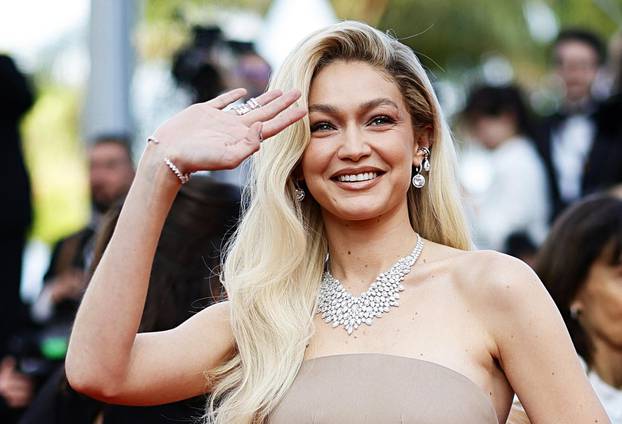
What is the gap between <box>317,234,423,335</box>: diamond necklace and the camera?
3494mm

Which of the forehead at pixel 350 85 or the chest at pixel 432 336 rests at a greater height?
the forehead at pixel 350 85

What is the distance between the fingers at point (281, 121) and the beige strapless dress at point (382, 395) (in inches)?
24.8

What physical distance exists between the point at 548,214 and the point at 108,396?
4894 mm

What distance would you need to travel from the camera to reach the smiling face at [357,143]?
3.47 metres

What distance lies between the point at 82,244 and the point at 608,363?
3.24m

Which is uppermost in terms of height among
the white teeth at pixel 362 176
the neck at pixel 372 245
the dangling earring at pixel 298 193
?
the white teeth at pixel 362 176

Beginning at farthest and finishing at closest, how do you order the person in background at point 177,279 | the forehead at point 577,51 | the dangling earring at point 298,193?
the forehead at point 577,51 → the person in background at point 177,279 → the dangling earring at point 298,193

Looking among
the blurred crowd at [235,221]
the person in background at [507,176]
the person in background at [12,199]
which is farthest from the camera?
the person in background at [507,176]

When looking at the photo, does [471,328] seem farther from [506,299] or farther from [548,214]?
[548,214]

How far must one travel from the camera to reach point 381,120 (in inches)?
139

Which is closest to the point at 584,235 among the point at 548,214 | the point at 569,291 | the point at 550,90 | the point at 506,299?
the point at 569,291

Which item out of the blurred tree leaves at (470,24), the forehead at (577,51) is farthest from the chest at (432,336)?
the blurred tree leaves at (470,24)

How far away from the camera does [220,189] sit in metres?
4.53

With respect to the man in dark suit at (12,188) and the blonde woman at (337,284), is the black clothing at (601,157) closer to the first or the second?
the man in dark suit at (12,188)
